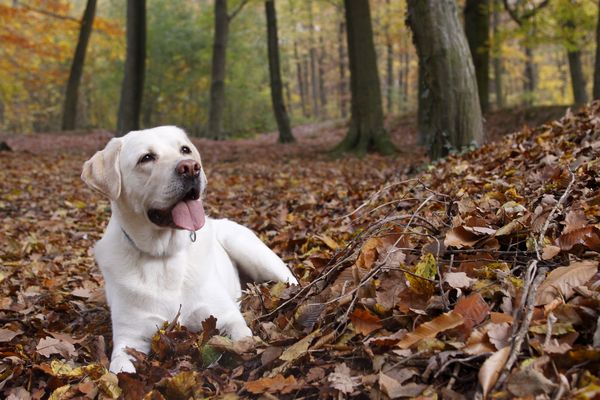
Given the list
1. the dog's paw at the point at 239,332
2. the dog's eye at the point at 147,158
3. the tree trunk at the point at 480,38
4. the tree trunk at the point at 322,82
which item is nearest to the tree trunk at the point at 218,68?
the tree trunk at the point at 480,38

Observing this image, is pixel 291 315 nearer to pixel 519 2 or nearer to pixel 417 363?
pixel 417 363

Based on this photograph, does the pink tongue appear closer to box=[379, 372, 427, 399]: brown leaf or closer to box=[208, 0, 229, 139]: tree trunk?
box=[379, 372, 427, 399]: brown leaf

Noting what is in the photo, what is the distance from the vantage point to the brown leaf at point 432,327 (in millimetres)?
2016

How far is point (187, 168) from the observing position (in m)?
2.98

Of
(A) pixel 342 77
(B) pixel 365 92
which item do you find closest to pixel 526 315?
(B) pixel 365 92

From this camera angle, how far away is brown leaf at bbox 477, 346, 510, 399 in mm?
1673

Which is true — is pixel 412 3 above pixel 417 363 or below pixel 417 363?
above

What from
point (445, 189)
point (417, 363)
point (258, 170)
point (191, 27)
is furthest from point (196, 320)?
point (191, 27)

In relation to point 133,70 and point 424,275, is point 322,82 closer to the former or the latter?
point 133,70

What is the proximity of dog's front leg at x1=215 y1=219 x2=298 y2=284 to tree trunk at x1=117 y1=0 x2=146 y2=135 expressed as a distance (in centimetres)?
1232

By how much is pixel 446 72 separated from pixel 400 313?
19.5 feet

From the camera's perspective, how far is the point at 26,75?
3188 centimetres

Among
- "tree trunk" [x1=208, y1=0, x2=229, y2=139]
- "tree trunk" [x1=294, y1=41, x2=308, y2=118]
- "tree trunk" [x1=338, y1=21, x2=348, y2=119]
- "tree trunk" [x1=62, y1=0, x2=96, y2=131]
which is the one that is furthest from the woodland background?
"tree trunk" [x1=294, y1=41, x2=308, y2=118]

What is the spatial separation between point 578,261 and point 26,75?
34878 mm
